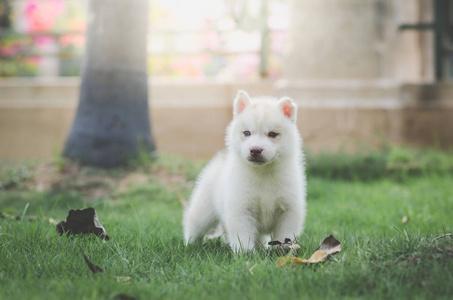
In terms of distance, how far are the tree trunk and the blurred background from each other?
0.48 m

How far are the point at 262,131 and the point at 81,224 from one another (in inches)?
60.7

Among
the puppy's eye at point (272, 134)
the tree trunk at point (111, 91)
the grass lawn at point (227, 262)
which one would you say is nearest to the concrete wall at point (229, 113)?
the tree trunk at point (111, 91)

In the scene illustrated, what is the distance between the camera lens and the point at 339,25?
Result: 8555 millimetres

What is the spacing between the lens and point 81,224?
369 cm

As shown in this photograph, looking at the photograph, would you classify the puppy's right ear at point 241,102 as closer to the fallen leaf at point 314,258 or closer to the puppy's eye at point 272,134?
the puppy's eye at point 272,134

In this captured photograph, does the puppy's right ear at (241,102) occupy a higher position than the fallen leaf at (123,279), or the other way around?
the puppy's right ear at (241,102)

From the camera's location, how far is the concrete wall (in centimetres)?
833

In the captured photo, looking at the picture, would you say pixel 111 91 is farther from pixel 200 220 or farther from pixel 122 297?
pixel 122 297

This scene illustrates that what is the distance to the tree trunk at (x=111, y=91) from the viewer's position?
6906 mm

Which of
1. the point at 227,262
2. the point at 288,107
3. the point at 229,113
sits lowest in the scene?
the point at 227,262

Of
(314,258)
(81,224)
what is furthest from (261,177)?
(81,224)

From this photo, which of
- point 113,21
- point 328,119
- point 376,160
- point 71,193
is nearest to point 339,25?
point 328,119

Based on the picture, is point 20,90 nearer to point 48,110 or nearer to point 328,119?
point 48,110

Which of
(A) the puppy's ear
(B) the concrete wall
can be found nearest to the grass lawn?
(A) the puppy's ear
